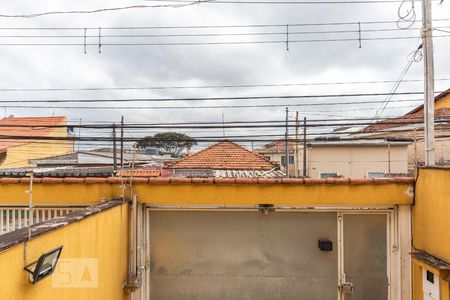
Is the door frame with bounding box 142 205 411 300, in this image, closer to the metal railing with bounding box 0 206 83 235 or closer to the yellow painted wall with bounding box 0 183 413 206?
the yellow painted wall with bounding box 0 183 413 206

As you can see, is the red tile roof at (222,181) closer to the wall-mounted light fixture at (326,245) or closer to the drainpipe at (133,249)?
the drainpipe at (133,249)

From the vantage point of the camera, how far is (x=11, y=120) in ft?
80.0

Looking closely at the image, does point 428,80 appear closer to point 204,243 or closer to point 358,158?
point 204,243

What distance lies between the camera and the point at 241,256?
550 cm

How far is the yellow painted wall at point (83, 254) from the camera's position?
2297 mm

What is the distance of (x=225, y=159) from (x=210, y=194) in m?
11.3

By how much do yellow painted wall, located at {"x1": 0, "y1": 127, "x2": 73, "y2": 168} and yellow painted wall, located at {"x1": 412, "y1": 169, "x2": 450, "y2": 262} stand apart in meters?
19.7

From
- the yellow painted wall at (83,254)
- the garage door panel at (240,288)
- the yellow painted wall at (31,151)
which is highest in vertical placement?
the yellow painted wall at (31,151)

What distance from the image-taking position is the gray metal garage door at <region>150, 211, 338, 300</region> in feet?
17.7

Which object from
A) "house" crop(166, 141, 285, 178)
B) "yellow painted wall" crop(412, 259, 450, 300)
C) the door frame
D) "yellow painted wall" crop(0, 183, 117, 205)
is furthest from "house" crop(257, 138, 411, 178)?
"yellow painted wall" crop(0, 183, 117, 205)

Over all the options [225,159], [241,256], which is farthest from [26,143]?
[241,256]

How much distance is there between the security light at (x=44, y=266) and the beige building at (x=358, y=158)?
1700 centimetres

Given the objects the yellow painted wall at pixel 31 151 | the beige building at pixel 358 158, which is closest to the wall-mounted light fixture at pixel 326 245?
the beige building at pixel 358 158

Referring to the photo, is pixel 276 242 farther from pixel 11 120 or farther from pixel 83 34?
pixel 11 120
